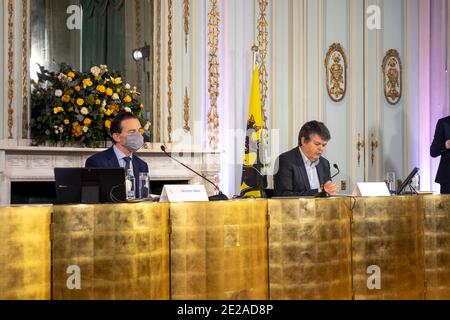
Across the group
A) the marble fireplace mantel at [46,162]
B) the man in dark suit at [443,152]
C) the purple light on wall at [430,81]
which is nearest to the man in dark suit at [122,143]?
the marble fireplace mantel at [46,162]

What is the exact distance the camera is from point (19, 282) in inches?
123

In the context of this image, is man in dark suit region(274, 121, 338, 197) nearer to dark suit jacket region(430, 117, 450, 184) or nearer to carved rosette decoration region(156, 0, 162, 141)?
dark suit jacket region(430, 117, 450, 184)

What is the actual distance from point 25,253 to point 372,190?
7.08ft

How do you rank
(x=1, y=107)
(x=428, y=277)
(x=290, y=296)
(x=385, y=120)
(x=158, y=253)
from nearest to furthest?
→ (x=158, y=253) < (x=290, y=296) < (x=428, y=277) < (x=1, y=107) < (x=385, y=120)

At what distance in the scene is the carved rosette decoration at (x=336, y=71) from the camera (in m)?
7.25

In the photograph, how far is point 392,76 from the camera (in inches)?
298

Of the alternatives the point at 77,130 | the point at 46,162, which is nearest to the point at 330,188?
the point at 77,130

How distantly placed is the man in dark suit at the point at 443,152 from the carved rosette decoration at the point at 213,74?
1.99 m

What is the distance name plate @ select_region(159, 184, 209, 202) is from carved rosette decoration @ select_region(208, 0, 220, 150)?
2761mm

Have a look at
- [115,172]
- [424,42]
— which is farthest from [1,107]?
[424,42]

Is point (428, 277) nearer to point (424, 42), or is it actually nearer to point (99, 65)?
point (99, 65)

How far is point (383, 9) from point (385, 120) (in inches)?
47.8

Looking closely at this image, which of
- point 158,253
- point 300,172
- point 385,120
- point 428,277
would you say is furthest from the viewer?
point 385,120

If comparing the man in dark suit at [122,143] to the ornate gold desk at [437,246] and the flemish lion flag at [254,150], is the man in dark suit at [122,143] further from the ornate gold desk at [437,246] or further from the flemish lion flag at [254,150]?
the ornate gold desk at [437,246]
